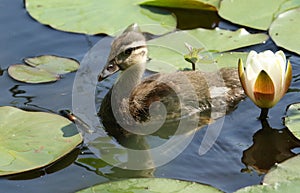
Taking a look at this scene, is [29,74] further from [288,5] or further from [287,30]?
[288,5]

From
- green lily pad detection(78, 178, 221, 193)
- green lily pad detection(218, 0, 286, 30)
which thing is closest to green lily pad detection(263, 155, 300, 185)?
green lily pad detection(78, 178, 221, 193)

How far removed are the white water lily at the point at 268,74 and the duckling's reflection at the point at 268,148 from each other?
0.79ft

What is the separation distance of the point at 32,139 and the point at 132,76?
96 centimetres

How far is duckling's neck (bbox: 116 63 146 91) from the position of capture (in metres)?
4.91

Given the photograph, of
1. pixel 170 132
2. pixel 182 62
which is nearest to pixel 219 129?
pixel 170 132

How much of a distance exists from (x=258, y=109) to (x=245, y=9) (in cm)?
126

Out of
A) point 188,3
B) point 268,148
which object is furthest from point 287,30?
point 268,148

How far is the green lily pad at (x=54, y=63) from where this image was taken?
5.32 m

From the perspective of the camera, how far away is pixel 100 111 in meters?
4.91

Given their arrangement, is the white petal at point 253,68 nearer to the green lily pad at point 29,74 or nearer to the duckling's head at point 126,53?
the duckling's head at point 126,53

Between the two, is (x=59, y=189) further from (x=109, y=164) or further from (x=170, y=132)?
(x=170, y=132)

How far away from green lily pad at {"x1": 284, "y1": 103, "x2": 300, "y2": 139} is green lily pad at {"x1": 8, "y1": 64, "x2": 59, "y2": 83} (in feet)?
5.85

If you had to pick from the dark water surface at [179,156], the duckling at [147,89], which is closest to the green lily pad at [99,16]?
the dark water surface at [179,156]

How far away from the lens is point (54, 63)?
5410 mm
